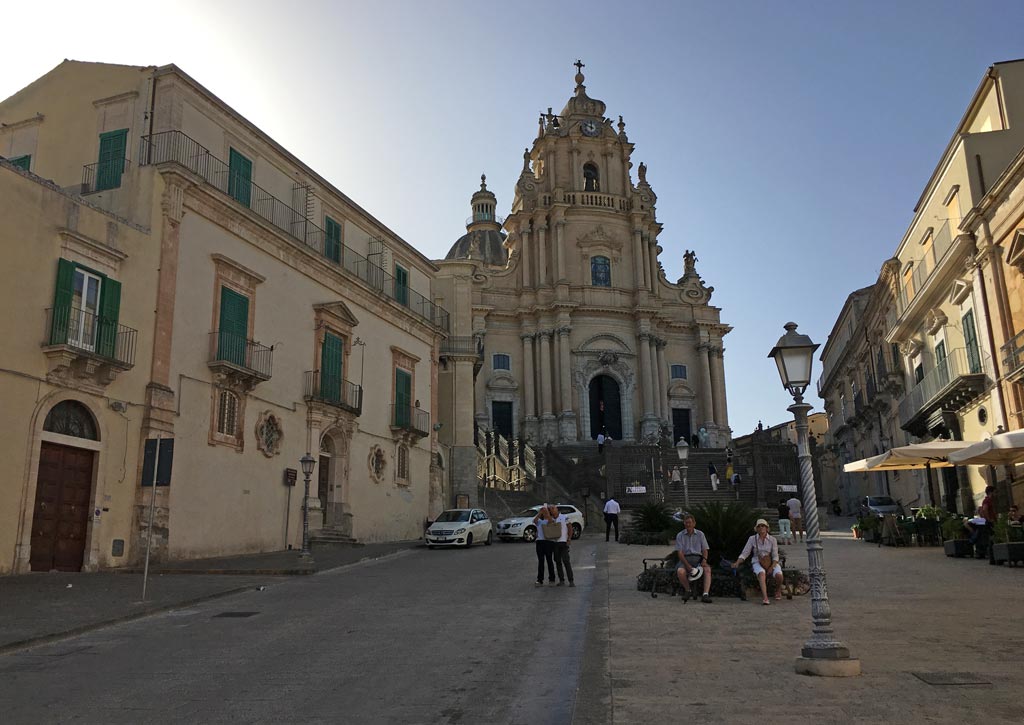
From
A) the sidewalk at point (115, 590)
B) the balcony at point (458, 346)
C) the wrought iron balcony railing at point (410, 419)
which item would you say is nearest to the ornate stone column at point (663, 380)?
the balcony at point (458, 346)

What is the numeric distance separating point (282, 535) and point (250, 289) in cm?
653

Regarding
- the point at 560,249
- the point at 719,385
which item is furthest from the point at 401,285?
the point at 719,385

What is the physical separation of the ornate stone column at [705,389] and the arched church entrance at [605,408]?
17.1 feet

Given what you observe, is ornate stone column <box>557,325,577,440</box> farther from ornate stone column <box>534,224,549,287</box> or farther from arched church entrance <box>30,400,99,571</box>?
arched church entrance <box>30,400,99,571</box>

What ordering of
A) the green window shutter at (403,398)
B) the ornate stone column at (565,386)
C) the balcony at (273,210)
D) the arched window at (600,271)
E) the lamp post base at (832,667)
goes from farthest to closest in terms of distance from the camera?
the arched window at (600,271) → the ornate stone column at (565,386) → the green window shutter at (403,398) → the balcony at (273,210) → the lamp post base at (832,667)

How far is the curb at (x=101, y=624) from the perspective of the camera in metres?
9.76

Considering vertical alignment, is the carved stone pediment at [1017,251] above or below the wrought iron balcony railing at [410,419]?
above

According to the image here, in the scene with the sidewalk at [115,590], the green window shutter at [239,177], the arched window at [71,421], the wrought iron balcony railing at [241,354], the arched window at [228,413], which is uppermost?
the green window shutter at [239,177]

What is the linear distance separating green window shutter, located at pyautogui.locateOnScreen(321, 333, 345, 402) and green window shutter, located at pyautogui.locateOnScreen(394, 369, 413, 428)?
3.54 m

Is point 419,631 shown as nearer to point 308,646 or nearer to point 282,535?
point 308,646

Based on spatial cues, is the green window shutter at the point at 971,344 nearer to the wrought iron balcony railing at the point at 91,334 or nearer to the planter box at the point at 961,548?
the planter box at the point at 961,548

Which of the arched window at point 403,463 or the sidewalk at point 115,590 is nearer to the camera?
the sidewalk at point 115,590

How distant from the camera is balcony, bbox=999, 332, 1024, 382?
71.3 feet

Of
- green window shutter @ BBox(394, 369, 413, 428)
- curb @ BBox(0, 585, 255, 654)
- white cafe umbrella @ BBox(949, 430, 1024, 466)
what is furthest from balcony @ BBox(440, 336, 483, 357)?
curb @ BBox(0, 585, 255, 654)
